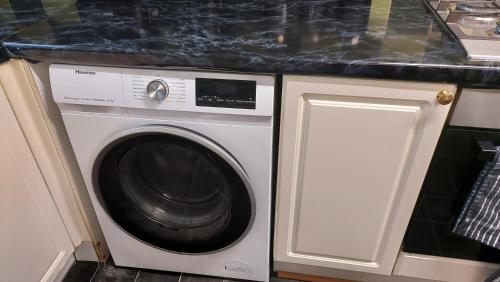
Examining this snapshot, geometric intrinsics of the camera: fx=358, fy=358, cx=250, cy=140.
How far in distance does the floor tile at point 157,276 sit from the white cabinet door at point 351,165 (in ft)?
1.48

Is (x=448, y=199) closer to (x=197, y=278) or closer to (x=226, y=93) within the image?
(x=226, y=93)

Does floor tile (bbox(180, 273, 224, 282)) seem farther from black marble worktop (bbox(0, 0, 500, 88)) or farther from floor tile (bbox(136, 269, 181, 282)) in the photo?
black marble worktop (bbox(0, 0, 500, 88))

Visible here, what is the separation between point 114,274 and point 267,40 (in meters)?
1.09

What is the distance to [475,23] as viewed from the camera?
1.01 m

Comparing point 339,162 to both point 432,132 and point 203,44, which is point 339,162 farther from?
point 203,44

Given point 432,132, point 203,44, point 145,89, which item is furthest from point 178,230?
point 432,132

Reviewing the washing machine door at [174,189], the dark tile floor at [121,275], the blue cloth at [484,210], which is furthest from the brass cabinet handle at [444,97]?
the dark tile floor at [121,275]

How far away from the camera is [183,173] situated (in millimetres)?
1138

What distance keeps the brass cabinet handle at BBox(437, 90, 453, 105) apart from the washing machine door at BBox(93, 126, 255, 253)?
1.74 feet

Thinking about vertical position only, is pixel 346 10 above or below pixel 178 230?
above

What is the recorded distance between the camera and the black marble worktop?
2.69ft

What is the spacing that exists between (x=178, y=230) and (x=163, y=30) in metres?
0.66

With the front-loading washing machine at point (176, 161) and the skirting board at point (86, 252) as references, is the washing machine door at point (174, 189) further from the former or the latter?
the skirting board at point (86, 252)

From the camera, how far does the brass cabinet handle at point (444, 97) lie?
83cm
